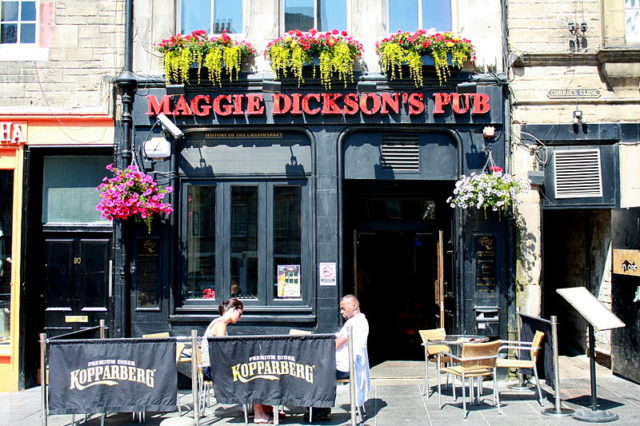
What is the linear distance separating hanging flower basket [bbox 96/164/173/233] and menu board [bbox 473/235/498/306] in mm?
4832

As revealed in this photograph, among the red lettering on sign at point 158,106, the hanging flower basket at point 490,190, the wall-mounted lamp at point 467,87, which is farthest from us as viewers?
the red lettering on sign at point 158,106

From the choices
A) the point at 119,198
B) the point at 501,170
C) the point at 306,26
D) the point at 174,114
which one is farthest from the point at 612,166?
the point at 119,198

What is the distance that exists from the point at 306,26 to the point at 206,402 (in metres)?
6.07

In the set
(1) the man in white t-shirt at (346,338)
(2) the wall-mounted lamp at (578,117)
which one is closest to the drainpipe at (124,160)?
(1) the man in white t-shirt at (346,338)

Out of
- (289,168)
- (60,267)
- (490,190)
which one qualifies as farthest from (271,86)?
(60,267)

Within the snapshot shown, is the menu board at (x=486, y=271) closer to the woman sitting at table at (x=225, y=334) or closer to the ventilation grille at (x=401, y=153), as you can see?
the ventilation grille at (x=401, y=153)

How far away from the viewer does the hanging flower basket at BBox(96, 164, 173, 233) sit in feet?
30.8

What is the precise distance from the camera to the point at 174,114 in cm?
1014

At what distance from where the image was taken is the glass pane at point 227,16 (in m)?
10.5

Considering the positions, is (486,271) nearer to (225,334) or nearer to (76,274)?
(225,334)

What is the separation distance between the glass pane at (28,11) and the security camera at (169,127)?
290 cm

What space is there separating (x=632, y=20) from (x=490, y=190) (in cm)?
391

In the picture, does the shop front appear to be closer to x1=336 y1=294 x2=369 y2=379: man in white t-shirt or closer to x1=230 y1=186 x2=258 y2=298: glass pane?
x1=230 y1=186 x2=258 y2=298: glass pane

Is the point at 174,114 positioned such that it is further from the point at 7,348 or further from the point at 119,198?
the point at 7,348
